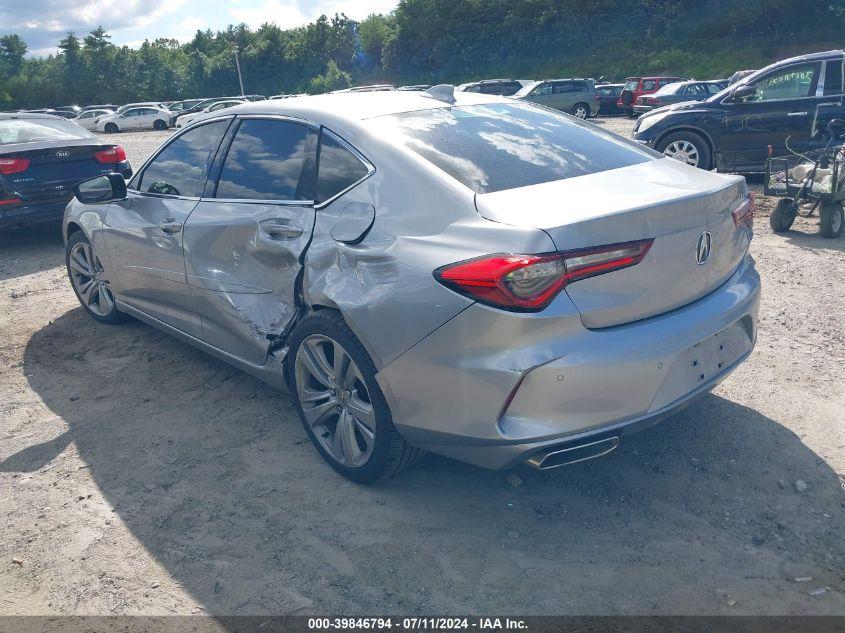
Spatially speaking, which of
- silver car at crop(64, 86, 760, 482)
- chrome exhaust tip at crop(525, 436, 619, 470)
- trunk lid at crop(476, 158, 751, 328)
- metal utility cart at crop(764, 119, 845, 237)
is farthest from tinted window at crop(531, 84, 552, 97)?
chrome exhaust tip at crop(525, 436, 619, 470)

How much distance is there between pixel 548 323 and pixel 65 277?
639 centimetres

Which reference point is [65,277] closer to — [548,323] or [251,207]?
[251,207]

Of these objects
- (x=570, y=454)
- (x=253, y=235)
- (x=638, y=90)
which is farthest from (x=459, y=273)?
(x=638, y=90)

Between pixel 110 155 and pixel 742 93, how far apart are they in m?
8.60

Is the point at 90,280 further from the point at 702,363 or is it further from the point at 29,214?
the point at 702,363

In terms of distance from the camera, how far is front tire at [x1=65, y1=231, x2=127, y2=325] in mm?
5578

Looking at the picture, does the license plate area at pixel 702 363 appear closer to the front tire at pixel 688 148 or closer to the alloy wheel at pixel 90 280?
the alloy wheel at pixel 90 280

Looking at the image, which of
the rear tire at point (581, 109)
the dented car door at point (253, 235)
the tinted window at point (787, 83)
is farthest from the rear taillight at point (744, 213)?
the rear tire at point (581, 109)

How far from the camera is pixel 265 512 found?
323 centimetres

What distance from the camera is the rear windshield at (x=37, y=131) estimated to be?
852cm

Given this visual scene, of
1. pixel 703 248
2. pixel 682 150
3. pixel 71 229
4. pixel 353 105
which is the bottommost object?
pixel 682 150

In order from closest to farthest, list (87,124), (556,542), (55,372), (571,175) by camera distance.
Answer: (556,542), (571,175), (55,372), (87,124)

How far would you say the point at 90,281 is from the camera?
576cm

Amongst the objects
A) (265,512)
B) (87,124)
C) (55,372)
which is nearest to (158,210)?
(55,372)
